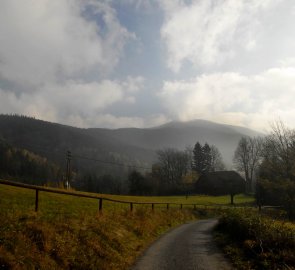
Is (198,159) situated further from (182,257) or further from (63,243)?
(63,243)

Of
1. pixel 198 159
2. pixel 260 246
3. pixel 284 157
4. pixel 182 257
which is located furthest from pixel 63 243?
pixel 198 159

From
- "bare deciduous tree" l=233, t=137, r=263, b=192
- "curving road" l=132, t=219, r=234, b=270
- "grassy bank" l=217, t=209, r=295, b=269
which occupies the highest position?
"bare deciduous tree" l=233, t=137, r=263, b=192

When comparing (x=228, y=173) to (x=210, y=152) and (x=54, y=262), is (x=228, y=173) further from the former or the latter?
(x=54, y=262)

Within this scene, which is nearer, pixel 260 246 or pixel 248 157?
pixel 260 246

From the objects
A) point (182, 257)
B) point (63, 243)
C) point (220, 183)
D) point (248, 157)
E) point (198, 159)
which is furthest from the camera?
point (198, 159)

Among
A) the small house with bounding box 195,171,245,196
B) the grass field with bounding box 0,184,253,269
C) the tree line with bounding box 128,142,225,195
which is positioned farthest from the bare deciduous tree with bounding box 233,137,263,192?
the grass field with bounding box 0,184,253,269

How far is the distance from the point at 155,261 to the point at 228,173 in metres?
90.1

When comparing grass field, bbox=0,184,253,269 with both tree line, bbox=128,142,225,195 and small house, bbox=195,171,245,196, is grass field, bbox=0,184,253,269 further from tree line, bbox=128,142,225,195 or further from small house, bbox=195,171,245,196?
tree line, bbox=128,142,225,195

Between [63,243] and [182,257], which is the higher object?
[63,243]

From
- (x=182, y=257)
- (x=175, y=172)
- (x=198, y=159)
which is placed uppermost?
(x=198, y=159)

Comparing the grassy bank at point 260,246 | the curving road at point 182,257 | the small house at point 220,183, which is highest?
the small house at point 220,183

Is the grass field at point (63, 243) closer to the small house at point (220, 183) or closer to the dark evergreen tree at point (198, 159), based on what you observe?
the small house at point (220, 183)

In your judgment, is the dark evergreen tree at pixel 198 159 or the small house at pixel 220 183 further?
the dark evergreen tree at pixel 198 159

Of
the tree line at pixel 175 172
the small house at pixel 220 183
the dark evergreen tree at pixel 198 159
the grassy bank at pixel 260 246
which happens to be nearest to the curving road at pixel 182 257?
the grassy bank at pixel 260 246
